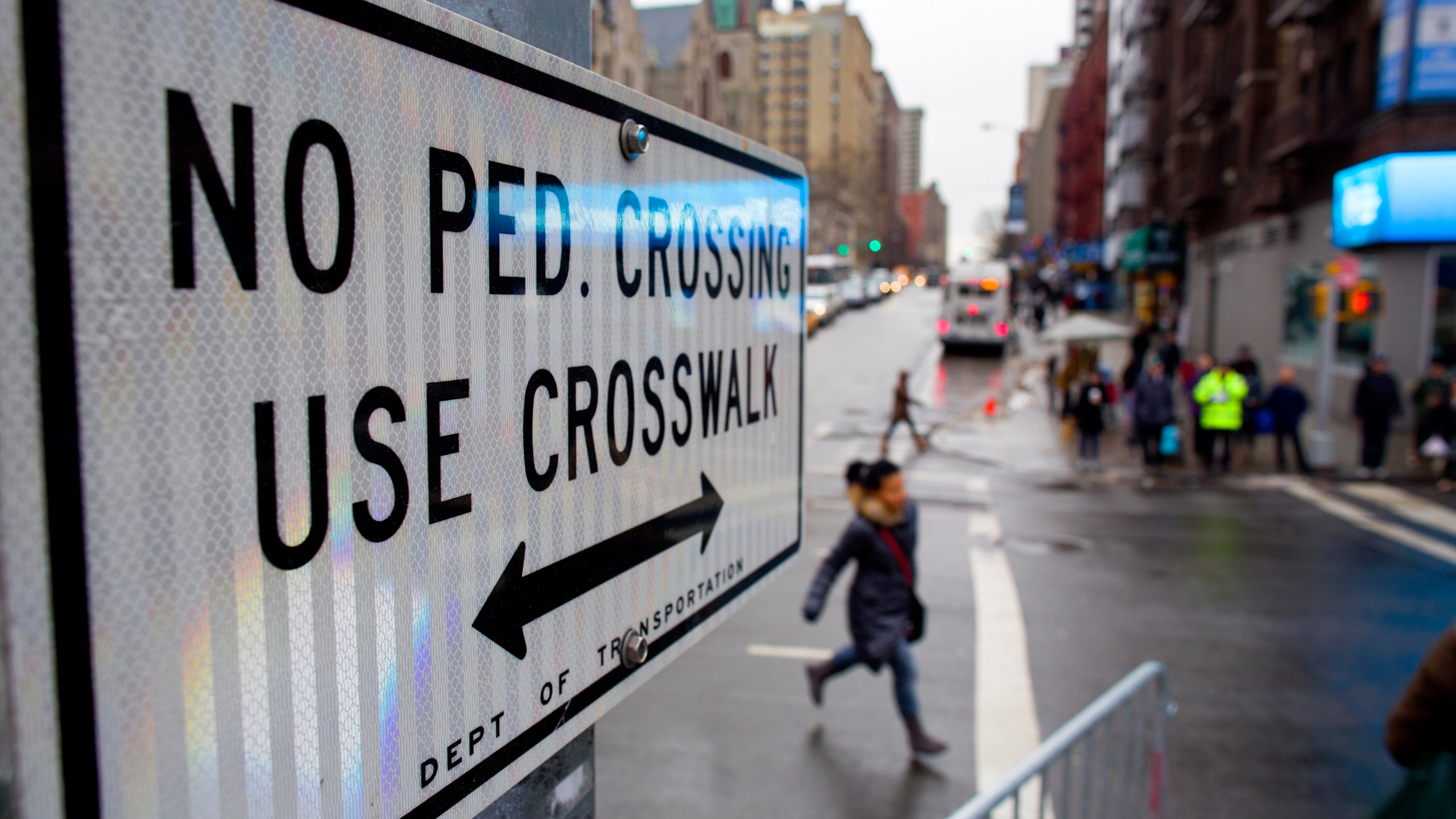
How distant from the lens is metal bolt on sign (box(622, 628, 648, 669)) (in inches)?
63.0

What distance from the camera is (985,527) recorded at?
12.1 m

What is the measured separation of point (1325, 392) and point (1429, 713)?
49.8ft

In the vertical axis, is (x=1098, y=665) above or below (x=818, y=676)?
below

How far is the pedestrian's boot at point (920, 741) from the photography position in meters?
5.89

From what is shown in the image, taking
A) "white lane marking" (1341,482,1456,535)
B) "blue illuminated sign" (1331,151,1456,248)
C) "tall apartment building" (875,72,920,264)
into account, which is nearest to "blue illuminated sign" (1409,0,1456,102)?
Answer: "blue illuminated sign" (1331,151,1456,248)

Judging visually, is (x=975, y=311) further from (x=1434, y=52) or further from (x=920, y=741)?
(x=920, y=741)

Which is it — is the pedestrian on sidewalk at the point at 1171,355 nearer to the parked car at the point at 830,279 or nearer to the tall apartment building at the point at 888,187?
the parked car at the point at 830,279

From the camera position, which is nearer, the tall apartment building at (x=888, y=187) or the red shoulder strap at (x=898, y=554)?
the red shoulder strap at (x=898, y=554)

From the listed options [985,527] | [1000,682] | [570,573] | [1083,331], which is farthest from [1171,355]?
[570,573]

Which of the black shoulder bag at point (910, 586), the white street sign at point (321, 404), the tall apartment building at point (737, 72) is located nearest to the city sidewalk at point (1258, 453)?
the black shoulder bag at point (910, 586)

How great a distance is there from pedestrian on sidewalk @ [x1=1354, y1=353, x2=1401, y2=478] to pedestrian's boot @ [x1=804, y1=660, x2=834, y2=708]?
12739 millimetres

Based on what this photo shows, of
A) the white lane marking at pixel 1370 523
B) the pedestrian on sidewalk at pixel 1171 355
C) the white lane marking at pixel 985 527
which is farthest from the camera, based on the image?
the pedestrian on sidewalk at pixel 1171 355

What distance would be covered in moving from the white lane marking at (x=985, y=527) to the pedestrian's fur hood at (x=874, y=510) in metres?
5.42

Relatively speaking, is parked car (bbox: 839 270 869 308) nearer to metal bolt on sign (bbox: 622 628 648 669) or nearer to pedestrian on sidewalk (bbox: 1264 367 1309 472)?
pedestrian on sidewalk (bbox: 1264 367 1309 472)
